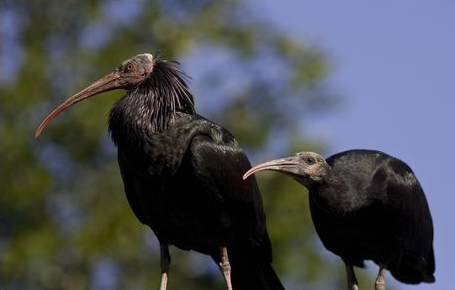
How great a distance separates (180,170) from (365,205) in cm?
179

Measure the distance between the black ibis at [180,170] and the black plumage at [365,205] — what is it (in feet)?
1.60

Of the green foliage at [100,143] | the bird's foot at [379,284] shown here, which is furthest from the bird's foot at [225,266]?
the green foliage at [100,143]

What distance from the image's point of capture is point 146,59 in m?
12.5

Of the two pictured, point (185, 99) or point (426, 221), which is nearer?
point (185, 99)

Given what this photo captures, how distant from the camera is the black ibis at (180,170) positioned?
1173 centimetres

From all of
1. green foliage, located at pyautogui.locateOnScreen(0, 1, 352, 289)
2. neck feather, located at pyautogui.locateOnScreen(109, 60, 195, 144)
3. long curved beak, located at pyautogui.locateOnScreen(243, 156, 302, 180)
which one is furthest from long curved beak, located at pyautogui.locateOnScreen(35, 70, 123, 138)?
green foliage, located at pyautogui.locateOnScreen(0, 1, 352, 289)

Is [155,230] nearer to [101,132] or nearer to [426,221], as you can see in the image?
[426,221]

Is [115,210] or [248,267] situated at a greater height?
[115,210]

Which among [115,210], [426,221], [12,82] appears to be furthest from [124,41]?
[426,221]

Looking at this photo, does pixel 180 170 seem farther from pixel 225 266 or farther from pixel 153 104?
pixel 225 266

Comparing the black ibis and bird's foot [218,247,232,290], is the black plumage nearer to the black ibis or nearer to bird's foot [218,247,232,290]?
the black ibis

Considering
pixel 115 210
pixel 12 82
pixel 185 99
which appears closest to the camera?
pixel 185 99

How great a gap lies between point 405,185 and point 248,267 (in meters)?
1.59

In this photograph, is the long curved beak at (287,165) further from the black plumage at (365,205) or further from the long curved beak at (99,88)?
the long curved beak at (99,88)
